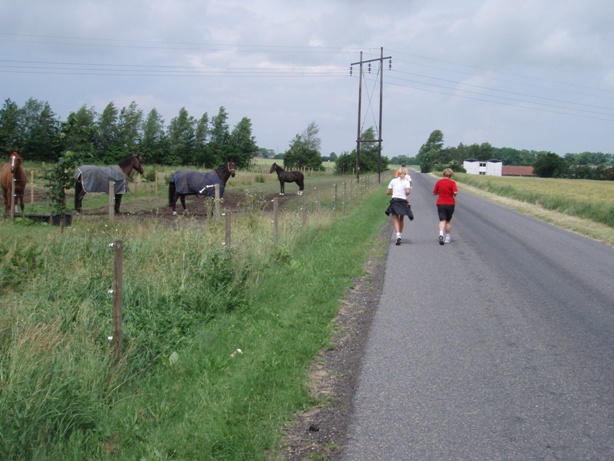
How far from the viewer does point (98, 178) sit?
861 inches

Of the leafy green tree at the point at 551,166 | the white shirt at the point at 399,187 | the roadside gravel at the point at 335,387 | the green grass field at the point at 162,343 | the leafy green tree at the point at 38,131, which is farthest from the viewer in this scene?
the leafy green tree at the point at 551,166

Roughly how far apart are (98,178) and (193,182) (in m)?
3.25

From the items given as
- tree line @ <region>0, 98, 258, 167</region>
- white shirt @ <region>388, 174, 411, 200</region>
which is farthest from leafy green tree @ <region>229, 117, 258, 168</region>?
white shirt @ <region>388, 174, 411, 200</region>

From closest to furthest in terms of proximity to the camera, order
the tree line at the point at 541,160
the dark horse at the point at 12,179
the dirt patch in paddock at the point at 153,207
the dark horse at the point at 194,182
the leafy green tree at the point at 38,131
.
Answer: the dark horse at the point at 12,179 < the dirt patch in paddock at the point at 153,207 < the dark horse at the point at 194,182 < the leafy green tree at the point at 38,131 < the tree line at the point at 541,160

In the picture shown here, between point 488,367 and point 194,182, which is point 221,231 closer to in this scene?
point 488,367

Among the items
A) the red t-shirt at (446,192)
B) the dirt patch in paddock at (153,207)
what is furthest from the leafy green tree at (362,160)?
the red t-shirt at (446,192)

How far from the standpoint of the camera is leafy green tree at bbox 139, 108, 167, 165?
57.7 meters

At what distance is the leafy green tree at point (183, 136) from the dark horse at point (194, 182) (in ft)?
130

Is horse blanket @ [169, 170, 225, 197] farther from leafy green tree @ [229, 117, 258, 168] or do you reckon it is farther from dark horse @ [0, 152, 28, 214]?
leafy green tree @ [229, 117, 258, 168]

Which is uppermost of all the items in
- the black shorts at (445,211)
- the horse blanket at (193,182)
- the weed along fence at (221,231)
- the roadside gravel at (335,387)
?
the horse blanket at (193,182)

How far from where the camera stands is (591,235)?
64.8 feet

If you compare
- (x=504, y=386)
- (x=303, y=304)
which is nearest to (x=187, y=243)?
(x=303, y=304)

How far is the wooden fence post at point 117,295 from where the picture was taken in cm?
610

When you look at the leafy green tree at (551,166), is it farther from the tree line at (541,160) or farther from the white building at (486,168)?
the white building at (486,168)
